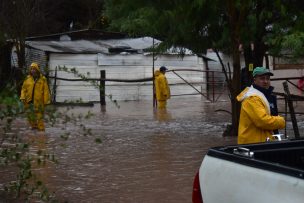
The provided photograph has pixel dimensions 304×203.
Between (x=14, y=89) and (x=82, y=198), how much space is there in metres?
2.15

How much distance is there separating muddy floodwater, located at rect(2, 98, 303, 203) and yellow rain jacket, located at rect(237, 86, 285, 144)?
4.17 ft

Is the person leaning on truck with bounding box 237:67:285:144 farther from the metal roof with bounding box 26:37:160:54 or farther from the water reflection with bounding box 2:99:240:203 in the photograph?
the metal roof with bounding box 26:37:160:54

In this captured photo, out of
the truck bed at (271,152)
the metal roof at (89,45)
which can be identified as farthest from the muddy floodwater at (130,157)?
the metal roof at (89,45)

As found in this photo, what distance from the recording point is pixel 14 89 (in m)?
6.64

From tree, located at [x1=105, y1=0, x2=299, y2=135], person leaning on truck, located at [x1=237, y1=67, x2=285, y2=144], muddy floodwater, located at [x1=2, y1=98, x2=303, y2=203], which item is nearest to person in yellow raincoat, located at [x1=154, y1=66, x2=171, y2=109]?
muddy floodwater, located at [x1=2, y1=98, x2=303, y2=203]

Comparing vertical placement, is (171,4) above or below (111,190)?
above

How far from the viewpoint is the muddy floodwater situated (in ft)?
28.1

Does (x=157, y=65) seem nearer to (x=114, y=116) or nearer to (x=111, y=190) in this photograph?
(x=114, y=116)

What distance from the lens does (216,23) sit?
49.0ft

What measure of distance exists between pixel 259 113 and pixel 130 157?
4.77 metres

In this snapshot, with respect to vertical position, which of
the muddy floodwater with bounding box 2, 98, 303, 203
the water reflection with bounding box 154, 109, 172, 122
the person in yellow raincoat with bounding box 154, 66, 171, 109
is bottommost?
the muddy floodwater with bounding box 2, 98, 303, 203

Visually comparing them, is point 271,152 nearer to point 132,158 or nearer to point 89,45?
point 132,158

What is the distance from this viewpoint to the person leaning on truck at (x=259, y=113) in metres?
Result: 7.11

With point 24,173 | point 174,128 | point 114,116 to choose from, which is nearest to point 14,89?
point 24,173
